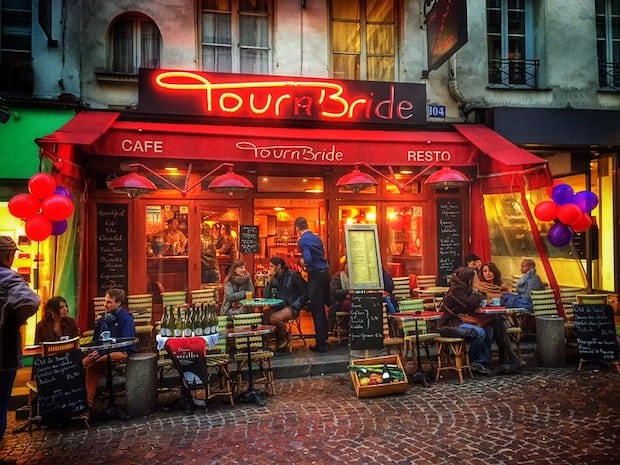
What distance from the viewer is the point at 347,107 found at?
929 centimetres

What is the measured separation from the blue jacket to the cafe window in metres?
2.92

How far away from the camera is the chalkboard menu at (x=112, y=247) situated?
29.0 feet

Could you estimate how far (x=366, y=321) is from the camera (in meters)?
6.74

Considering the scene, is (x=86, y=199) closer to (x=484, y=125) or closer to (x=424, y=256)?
(x=424, y=256)

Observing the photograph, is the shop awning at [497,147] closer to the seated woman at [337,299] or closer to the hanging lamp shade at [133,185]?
the seated woman at [337,299]

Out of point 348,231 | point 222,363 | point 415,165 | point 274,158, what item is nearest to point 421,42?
point 415,165

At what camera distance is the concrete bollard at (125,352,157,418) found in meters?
5.73

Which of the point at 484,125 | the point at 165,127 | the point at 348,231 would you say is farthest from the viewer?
the point at 484,125

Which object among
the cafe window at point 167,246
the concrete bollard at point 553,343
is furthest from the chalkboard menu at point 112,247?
the concrete bollard at point 553,343

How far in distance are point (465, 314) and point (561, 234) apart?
2552 mm

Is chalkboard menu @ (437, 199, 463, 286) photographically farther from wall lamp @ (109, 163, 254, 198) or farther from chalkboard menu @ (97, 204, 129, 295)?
chalkboard menu @ (97, 204, 129, 295)

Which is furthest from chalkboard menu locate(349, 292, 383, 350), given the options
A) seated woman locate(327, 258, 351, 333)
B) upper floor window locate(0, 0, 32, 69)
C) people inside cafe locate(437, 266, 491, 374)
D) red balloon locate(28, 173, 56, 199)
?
upper floor window locate(0, 0, 32, 69)

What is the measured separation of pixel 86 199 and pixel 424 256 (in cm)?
680

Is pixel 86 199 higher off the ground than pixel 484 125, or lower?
lower
